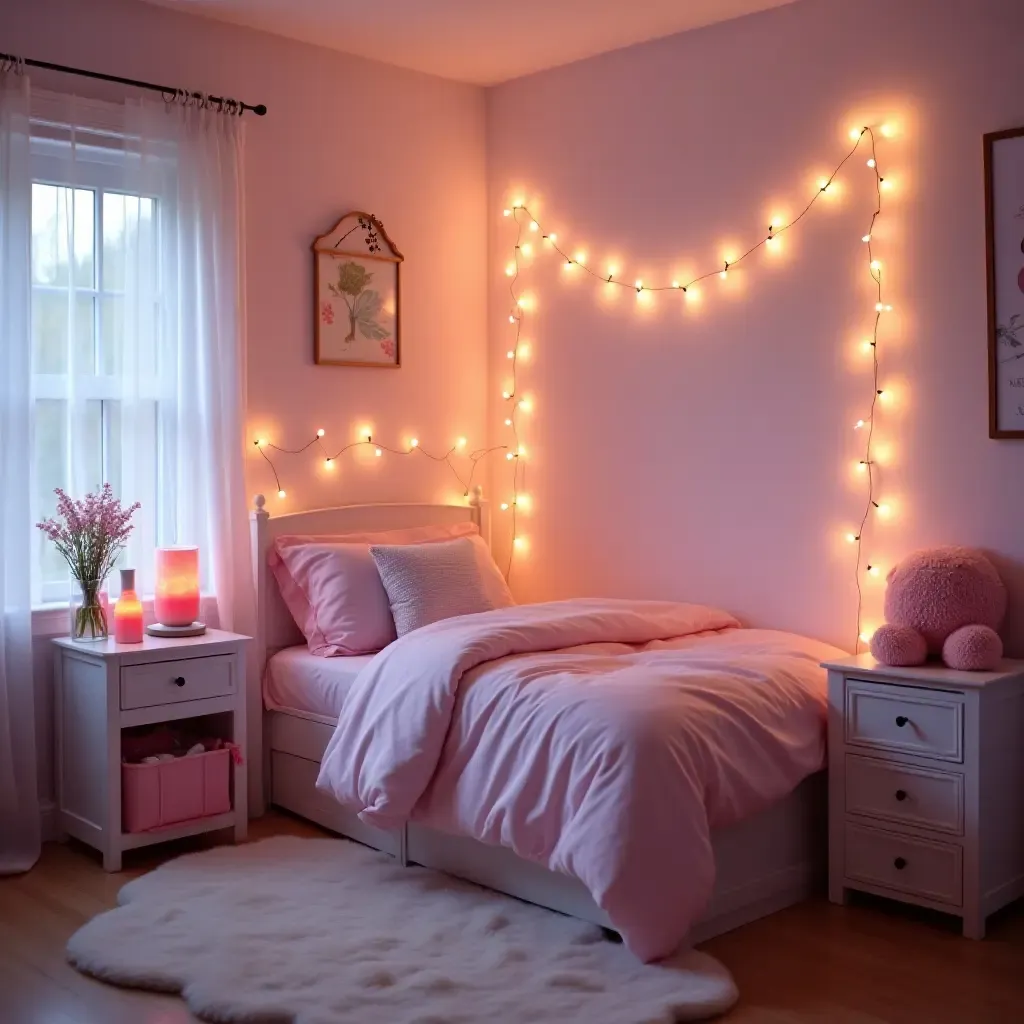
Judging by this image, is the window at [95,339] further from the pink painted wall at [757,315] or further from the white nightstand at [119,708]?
the pink painted wall at [757,315]

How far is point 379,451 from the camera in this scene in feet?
14.8

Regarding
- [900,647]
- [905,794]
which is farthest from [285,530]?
[905,794]

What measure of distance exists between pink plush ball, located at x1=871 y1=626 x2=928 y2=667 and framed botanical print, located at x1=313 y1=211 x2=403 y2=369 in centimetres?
212

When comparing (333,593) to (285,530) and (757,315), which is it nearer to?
(285,530)

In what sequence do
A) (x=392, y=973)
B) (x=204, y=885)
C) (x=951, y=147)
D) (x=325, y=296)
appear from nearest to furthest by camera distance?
(x=392, y=973), (x=204, y=885), (x=951, y=147), (x=325, y=296)

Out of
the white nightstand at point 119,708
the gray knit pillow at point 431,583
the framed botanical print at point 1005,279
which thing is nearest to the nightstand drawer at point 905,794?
the framed botanical print at point 1005,279

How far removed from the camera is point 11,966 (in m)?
2.76

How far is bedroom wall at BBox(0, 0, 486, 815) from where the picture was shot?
12.4 feet

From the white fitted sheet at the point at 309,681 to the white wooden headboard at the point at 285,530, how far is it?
0.08 metres

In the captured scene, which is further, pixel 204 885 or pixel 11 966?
pixel 204 885

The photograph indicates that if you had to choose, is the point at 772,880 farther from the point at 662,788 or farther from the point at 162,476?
the point at 162,476

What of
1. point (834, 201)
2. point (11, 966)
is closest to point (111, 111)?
point (834, 201)

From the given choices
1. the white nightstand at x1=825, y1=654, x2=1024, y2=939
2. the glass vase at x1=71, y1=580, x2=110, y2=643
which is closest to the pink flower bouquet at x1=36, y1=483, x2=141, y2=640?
the glass vase at x1=71, y1=580, x2=110, y2=643

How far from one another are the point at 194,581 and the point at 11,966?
4.22 feet
